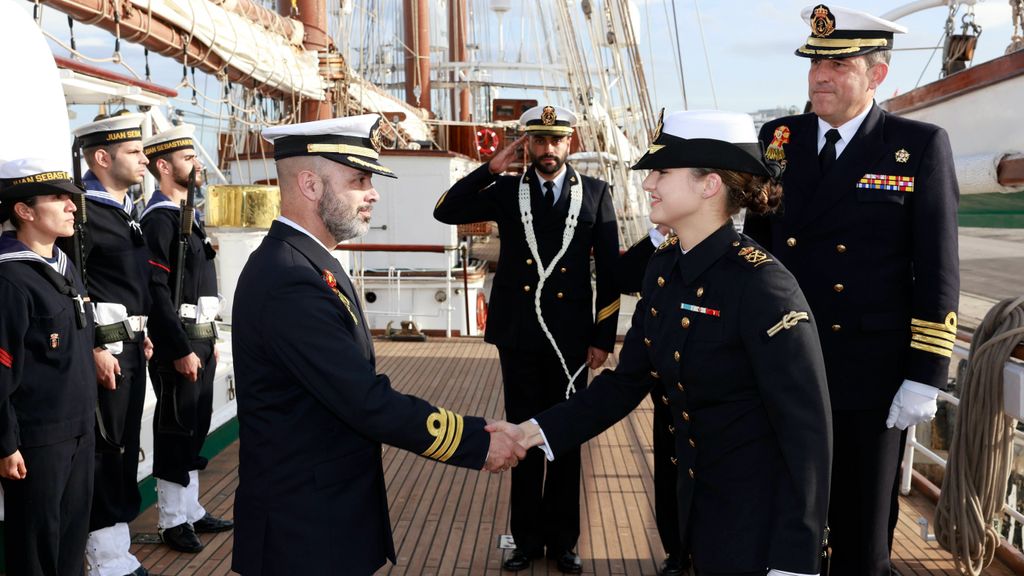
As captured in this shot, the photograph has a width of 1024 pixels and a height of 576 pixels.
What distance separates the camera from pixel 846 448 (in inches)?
100

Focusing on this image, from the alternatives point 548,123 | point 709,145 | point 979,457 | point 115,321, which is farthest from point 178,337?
point 979,457

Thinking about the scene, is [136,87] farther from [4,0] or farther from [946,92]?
[946,92]

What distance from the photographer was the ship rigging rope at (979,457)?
295cm

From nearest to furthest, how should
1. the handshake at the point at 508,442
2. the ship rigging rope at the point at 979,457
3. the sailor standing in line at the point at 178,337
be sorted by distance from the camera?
the handshake at the point at 508,442 → the ship rigging rope at the point at 979,457 → the sailor standing in line at the point at 178,337

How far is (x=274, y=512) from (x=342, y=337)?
45 cm

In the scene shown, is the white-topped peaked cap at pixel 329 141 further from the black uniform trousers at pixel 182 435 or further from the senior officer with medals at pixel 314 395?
the black uniform trousers at pixel 182 435

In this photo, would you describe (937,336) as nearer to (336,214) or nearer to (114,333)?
(336,214)

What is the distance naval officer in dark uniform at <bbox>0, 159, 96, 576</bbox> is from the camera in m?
2.67

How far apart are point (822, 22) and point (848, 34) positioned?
0.30 feet

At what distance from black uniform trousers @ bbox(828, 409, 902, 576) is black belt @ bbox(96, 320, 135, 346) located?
2.55 metres

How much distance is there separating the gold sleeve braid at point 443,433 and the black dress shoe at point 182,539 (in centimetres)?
203

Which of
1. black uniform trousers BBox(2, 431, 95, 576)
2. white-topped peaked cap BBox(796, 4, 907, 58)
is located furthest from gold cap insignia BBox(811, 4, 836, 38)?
black uniform trousers BBox(2, 431, 95, 576)

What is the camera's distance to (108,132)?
349 cm

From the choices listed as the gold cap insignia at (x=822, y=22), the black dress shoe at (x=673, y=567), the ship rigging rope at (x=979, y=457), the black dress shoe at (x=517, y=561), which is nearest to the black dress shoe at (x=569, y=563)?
the black dress shoe at (x=517, y=561)
